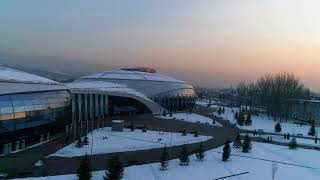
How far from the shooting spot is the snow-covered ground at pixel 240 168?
33031mm

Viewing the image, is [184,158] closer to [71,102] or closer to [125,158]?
[125,158]

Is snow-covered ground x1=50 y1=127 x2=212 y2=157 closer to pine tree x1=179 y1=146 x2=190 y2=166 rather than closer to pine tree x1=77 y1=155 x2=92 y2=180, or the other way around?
pine tree x1=179 y1=146 x2=190 y2=166

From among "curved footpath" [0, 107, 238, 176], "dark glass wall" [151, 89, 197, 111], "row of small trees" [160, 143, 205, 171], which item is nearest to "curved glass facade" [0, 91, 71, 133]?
"curved footpath" [0, 107, 238, 176]

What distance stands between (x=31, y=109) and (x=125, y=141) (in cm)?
1172

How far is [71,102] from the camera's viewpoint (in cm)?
5812

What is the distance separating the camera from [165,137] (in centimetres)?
5353

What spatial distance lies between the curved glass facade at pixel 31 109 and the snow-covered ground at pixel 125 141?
15.5 ft

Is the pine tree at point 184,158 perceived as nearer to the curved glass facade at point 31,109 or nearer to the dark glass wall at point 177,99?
the curved glass facade at point 31,109

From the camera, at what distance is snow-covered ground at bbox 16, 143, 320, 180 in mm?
33031

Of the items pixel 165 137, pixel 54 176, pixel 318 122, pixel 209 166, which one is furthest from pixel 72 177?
pixel 318 122

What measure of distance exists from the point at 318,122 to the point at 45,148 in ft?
215

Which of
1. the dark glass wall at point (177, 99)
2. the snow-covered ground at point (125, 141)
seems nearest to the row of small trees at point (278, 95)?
the dark glass wall at point (177, 99)

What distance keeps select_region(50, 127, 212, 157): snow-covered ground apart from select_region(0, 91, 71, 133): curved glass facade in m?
4.72

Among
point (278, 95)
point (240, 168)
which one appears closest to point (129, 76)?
point (278, 95)
